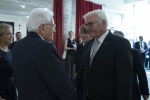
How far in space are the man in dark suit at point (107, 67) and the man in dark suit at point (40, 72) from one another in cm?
38

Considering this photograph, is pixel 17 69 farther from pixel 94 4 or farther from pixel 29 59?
pixel 94 4

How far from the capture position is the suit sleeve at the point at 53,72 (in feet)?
3.95

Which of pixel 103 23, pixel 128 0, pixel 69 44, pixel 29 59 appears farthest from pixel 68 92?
pixel 128 0

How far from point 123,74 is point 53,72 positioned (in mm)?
607

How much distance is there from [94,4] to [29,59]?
6.46m

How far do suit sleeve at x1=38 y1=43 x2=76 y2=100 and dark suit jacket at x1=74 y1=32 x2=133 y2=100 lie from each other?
1.38 feet

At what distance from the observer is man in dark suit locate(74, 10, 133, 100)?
1517 mm

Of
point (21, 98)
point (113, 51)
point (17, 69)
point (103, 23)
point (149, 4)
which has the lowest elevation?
point (21, 98)

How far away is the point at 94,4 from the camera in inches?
288

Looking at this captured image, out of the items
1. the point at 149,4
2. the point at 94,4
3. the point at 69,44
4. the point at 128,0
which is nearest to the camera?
the point at 69,44

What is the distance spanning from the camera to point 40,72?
47.8 inches

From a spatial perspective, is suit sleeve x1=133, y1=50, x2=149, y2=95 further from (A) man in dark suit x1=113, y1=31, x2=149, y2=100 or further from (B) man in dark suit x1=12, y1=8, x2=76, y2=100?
(B) man in dark suit x1=12, y1=8, x2=76, y2=100

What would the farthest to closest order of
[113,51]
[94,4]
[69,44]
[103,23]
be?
1. [94,4]
2. [69,44]
3. [103,23]
4. [113,51]

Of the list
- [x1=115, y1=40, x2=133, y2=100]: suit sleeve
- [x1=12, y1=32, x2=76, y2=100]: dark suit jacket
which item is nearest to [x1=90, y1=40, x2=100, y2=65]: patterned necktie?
[x1=115, y1=40, x2=133, y2=100]: suit sleeve
